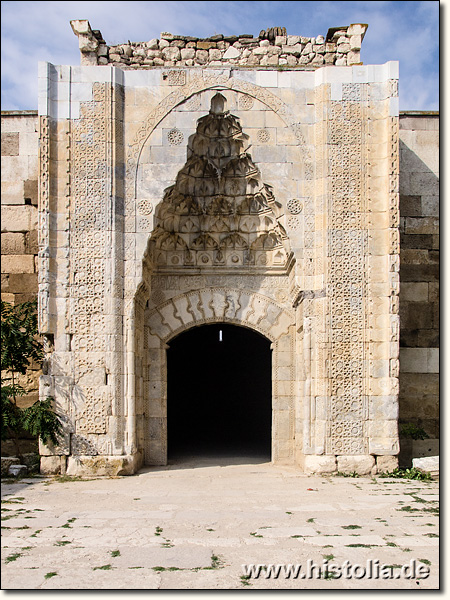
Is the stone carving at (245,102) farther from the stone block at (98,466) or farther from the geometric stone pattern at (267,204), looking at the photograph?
the stone block at (98,466)

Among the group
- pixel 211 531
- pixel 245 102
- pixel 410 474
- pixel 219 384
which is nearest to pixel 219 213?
pixel 245 102

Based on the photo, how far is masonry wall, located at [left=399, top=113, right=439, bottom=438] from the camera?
8320mm

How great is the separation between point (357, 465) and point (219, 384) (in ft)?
23.1

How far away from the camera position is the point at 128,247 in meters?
7.46

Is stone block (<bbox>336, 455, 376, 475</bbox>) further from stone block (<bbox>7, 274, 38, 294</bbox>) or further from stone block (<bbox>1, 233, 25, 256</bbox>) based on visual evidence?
stone block (<bbox>1, 233, 25, 256</bbox>)

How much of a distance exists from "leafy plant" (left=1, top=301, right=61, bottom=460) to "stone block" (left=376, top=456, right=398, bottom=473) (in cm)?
379

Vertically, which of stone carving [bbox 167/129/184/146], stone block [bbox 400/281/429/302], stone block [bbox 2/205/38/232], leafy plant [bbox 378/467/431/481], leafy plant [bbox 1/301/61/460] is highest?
stone carving [bbox 167/129/184/146]

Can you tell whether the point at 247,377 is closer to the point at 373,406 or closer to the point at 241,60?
the point at 373,406

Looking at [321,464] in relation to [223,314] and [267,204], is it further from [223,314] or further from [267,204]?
[267,204]

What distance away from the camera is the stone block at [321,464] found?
23.4 feet

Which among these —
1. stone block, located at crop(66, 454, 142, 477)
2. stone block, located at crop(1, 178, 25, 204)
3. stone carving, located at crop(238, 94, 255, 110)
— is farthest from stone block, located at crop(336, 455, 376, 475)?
stone block, located at crop(1, 178, 25, 204)

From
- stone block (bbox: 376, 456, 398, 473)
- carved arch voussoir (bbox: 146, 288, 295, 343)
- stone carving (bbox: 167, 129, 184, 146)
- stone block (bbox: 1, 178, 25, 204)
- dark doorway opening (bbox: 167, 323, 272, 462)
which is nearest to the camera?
stone block (bbox: 376, 456, 398, 473)

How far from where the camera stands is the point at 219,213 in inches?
325

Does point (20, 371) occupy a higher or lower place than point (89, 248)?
lower
